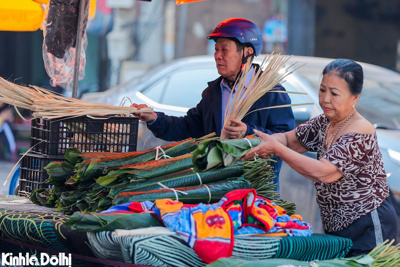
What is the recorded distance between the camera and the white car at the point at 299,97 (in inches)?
205

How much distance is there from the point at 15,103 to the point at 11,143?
7938 mm

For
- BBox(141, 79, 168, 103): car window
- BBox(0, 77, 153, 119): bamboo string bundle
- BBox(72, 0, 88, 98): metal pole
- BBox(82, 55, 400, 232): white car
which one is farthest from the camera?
BBox(141, 79, 168, 103): car window

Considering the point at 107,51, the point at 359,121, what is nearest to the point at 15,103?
the point at 359,121

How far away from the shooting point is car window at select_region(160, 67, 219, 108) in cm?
577

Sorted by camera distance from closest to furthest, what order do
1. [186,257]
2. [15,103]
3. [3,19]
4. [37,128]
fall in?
[186,257] < [15,103] < [37,128] < [3,19]

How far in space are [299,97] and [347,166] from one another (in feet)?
10.3

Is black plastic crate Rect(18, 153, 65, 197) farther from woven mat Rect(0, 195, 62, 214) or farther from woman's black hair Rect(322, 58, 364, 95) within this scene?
woman's black hair Rect(322, 58, 364, 95)

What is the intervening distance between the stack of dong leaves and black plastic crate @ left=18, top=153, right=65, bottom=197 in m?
0.34

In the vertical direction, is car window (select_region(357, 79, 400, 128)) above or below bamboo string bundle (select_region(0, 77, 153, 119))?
below

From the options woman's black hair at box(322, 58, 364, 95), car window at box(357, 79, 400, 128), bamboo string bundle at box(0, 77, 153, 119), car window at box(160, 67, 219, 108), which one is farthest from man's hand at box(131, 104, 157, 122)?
car window at box(357, 79, 400, 128)

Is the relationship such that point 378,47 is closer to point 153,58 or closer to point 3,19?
point 153,58

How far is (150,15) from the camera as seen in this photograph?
11.6m

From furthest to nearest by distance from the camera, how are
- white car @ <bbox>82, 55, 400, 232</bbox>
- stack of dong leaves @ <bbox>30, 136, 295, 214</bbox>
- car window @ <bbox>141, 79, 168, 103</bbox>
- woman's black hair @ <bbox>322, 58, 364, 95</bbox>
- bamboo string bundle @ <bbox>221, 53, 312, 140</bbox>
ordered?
1. car window @ <bbox>141, 79, 168, 103</bbox>
2. white car @ <bbox>82, 55, 400, 232</bbox>
3. bamboo string bundle @ <bbox>221, 53, 312, 140</bbox>
4. woman's black hair @ <bbox>322, 58, 364, 95</bbox>
5. stack of dong leaves @ <bbox>30, 136, 295, 214</bbox>

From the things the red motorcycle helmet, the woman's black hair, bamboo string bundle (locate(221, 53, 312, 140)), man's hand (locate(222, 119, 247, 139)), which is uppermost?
the red motorcycle helmet
